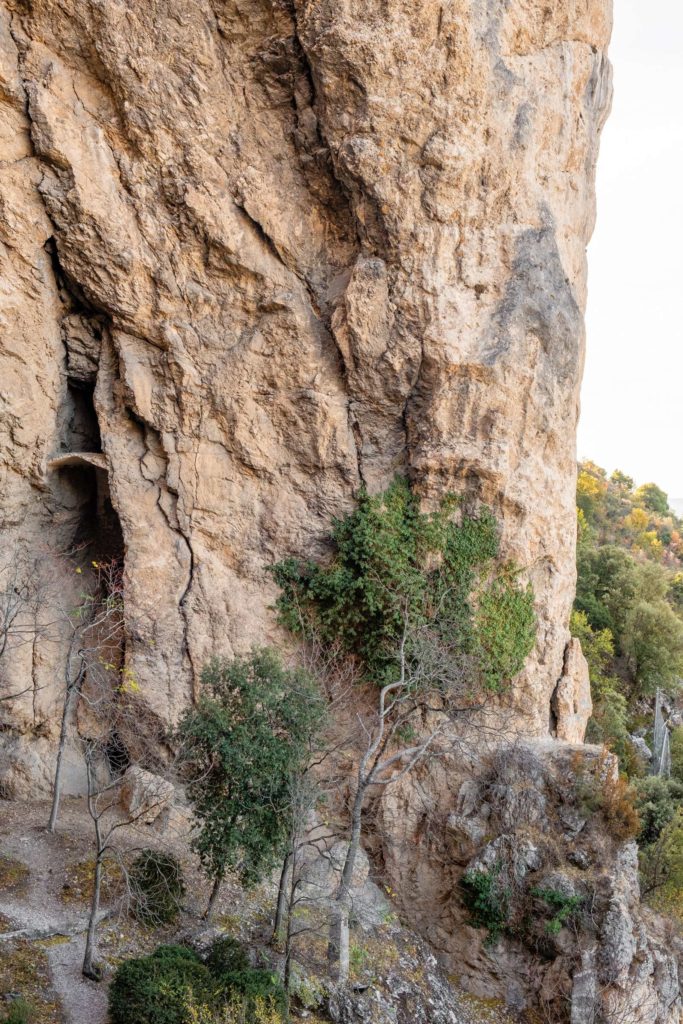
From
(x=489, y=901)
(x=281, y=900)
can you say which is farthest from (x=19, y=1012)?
(x=489, y=901)

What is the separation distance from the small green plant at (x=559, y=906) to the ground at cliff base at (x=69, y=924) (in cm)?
201

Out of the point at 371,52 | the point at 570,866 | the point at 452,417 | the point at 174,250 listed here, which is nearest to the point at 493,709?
the point at 570,866

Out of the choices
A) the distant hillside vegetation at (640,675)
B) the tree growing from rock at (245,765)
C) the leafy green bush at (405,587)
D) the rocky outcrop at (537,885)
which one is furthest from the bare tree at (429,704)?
the distant hillside vegetation at (640,675)

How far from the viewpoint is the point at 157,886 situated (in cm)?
1254

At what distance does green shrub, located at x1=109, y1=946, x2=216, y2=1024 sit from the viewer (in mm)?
9320

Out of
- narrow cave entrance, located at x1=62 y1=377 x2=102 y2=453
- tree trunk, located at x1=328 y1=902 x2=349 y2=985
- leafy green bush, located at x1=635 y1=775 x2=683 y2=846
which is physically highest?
narrow cave entrance, located at x1=62 y1=377 x2=102 y2=453

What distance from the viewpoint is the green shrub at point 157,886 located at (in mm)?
12289

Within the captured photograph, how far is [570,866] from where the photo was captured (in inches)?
569

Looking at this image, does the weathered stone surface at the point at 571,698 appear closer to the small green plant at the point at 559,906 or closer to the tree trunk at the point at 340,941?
the small green plant at the point at 559,906

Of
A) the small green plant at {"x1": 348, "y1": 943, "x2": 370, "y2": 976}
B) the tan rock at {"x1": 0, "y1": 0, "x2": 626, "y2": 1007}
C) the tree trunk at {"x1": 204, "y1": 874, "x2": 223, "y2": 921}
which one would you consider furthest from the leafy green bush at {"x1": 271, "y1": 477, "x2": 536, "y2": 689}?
the tree trunk at {"x1": 204, "y1": 874, "x2": 223, "y2": 921}

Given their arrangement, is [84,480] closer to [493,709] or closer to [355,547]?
[355,547]

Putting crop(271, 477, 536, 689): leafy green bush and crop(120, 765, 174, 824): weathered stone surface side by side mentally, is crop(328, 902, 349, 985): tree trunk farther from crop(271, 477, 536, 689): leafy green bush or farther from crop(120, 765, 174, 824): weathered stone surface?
crop(271, 477, 536, 689): leafy green bush

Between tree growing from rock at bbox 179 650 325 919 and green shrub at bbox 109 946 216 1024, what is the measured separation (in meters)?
1.78

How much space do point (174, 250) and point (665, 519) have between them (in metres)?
49.3
